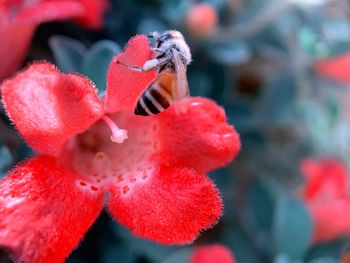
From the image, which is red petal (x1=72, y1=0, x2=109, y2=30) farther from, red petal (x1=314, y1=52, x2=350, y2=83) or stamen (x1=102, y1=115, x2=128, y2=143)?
red petal (x1=314, y1=52, x2=350, y2=83)

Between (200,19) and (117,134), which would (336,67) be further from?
(117,134)

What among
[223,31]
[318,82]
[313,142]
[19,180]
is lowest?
[313,142]

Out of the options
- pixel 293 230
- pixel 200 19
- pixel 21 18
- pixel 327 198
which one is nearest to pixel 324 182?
pixel 327 198

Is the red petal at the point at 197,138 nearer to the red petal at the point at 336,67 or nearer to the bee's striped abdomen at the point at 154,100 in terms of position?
the bee's striped abdomen at the point at 154,100

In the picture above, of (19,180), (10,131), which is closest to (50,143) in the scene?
(19,180)

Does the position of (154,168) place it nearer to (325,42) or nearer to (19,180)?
(19,180)

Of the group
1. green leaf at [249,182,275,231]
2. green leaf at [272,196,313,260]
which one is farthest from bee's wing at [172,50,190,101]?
green leaf at [249,182,275,231]
